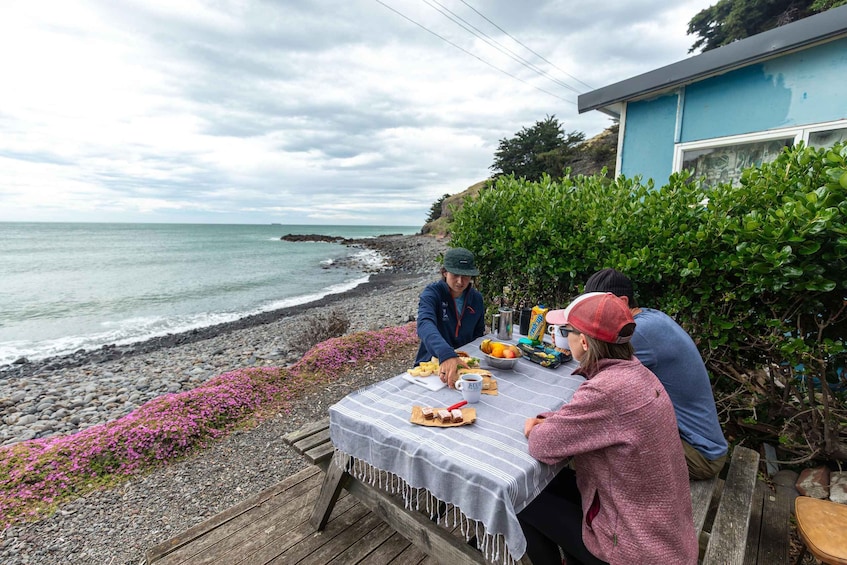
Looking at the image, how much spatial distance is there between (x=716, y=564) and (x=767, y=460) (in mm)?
A: 1895

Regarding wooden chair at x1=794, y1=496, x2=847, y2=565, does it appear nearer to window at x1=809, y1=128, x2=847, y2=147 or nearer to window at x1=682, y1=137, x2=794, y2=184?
window at x1=682, y1=137, x2=794, y2=184

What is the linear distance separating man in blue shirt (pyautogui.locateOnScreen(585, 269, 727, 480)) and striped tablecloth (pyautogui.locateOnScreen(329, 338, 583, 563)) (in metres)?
0.54

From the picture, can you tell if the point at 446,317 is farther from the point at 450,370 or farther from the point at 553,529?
the point at 553,529

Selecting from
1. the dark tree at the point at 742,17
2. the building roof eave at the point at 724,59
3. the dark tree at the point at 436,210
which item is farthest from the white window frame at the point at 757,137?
the dark tree at the point at 436,210

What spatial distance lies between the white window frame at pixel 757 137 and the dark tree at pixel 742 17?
17484 millimetres

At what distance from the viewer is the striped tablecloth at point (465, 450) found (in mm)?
1633

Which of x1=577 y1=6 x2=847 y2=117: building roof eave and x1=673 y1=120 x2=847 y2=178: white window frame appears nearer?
x1=577 y1=6 x2=847 y2=117: building roof eave

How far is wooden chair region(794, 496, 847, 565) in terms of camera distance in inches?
73.4

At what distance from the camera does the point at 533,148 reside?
1262 inches

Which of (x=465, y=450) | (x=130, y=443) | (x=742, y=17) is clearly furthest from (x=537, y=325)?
(x=742, y=17)

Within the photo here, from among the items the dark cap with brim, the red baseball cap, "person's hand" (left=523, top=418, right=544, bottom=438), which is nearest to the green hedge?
the dark cap with brim

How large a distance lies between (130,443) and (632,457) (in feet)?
16.8

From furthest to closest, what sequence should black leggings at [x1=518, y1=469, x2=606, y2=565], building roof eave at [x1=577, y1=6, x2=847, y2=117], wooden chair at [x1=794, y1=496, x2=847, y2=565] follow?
1. building roof eave at [x1=577, y1=6, x2=847, y2=117]
2. black leggings at [x1=518, y1=469, x2=606, y2=565]
3. wooden chair at [x1=794, y1=496, x2=847, y2=565]

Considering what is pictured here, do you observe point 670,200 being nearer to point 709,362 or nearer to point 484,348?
point 709,362
